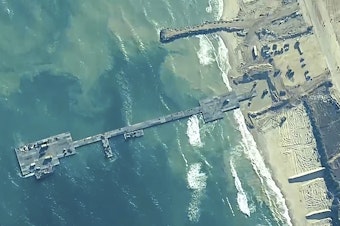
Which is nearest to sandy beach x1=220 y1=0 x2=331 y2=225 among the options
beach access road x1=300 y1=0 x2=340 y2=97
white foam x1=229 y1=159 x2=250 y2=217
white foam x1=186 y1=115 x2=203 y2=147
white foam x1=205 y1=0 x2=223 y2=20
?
white foam x1=205 y1=0 x2=223 y2=20

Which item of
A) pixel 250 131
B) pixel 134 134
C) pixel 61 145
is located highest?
pixel 61 145

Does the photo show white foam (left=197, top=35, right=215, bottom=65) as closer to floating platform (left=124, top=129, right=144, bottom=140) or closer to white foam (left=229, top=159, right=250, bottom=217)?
floating platform (left=124, top=129, right=144, bottom=140)

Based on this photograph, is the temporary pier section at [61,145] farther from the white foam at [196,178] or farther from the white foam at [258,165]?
the white foam at [196,178]

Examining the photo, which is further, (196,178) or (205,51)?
(205,51)

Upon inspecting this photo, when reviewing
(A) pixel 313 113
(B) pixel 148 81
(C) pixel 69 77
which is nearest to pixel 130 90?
(B) pixel 148 81

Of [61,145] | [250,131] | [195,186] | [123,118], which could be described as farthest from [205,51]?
[61,145]

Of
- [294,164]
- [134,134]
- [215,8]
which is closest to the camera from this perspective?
[134,134]

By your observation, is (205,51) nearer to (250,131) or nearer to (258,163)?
(250,131)
